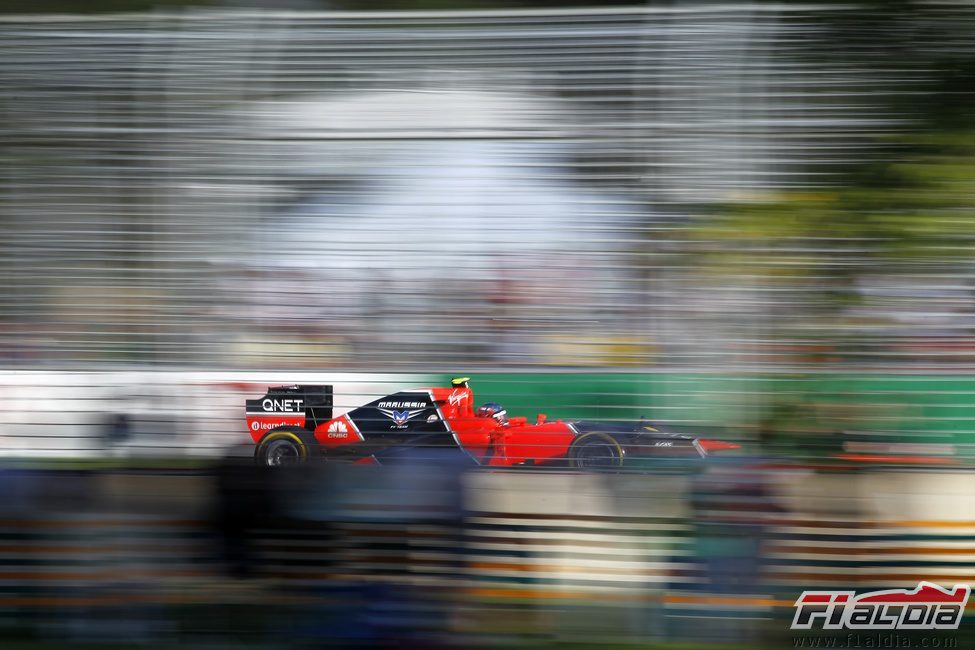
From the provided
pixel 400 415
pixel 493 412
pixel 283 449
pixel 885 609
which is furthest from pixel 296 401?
pixel 885 609

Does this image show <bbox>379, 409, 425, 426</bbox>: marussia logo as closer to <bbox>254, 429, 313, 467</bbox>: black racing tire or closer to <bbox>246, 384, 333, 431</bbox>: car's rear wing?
<bbox>246, 384, 333, 431</bbox>: car's rear wing

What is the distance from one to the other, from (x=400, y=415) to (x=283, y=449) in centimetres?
70

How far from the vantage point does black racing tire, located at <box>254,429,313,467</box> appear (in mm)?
3991

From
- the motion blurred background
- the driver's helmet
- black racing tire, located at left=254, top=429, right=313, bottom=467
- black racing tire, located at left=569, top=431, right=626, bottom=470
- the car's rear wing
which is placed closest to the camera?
the motion blurred background

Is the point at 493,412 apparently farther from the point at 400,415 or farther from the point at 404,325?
the point at 404,325

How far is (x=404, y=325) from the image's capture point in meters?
4.29

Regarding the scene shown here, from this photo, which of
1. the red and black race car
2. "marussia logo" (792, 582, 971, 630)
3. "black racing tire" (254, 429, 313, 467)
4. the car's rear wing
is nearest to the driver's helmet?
the red and black race car

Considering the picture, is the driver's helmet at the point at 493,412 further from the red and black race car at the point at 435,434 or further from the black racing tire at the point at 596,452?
the black racing tire at the point at 596,452

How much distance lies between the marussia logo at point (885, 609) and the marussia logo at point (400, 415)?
1.96 meters

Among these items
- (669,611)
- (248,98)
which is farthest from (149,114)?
(669,611)

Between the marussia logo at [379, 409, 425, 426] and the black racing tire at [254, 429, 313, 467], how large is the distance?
401 mm

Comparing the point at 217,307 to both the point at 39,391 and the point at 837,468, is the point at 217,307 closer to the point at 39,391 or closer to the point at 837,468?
the point at 39,391

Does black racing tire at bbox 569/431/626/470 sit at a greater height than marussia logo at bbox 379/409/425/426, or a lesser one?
lesser

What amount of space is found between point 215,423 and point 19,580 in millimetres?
1000
